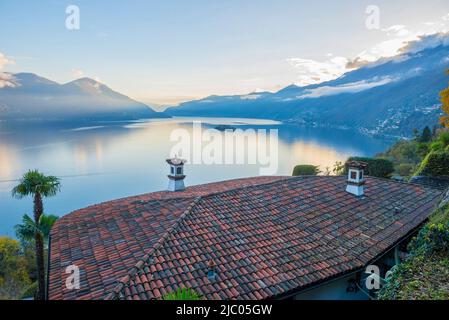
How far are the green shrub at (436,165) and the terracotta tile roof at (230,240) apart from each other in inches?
267

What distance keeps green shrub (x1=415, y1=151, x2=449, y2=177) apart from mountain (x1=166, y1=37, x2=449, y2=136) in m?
71.0

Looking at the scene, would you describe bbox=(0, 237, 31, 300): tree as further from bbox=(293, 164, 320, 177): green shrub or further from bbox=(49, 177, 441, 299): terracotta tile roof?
bbox=(293, 164, 320, 177): green shrub

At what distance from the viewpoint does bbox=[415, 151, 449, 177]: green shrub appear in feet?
53.3

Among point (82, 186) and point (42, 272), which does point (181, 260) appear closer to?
point (42, 272)

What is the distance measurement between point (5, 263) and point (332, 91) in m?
183

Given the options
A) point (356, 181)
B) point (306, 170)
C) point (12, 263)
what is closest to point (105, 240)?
point (356, 181)

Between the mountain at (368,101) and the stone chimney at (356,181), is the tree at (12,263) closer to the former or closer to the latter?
the stone chimney at (356,181)

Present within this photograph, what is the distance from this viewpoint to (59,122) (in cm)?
11144

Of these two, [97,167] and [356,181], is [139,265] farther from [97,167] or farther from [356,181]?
[97,167]

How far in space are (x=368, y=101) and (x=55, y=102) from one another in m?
132

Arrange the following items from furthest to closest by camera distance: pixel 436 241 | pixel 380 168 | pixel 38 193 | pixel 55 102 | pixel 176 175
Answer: pixel 55 102 < pixel 380 168 < pixel 176 175 < pixel 38 193 < pixel 436 241

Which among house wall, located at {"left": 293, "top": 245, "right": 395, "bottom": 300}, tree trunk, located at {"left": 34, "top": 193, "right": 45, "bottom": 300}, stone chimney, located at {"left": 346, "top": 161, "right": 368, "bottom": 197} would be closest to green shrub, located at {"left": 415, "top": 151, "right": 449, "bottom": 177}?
stone chimney, located at {"left": 346, "top": 161, "right": 368, "bottom": 197}

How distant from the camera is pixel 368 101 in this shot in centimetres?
13875

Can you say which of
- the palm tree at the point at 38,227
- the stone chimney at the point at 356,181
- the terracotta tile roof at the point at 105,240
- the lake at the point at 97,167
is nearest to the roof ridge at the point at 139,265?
the terracotta tile roof at the point at 105,240
